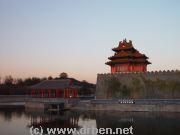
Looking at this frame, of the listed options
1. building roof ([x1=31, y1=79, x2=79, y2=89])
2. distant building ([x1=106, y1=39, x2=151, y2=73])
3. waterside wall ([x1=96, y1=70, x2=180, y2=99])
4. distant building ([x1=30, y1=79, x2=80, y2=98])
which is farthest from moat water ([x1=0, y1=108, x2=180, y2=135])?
distant building ([x1=106, y1=39, x2=151, y2=73])

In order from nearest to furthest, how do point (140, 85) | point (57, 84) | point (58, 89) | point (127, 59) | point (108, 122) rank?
point (108, 122)
point (140, 85)
point (58, 89)
point (127, 59)
point (57, 84)

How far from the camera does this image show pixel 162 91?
3931 cm

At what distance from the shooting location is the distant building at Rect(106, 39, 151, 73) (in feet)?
146

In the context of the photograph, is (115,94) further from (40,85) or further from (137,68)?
(40,85)

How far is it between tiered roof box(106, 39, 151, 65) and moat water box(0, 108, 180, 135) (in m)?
11.4

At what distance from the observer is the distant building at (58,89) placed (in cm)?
4391

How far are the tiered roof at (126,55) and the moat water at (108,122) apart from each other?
11373 millimetres

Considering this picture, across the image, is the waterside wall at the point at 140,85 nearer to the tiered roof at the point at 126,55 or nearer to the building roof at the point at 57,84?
the tiered roof at the point at 126,55

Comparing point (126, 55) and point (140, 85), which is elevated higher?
point (126, 55)

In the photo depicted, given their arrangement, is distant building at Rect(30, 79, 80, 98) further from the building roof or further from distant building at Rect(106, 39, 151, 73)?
distant building at Rect(106, 39, 151, 73)

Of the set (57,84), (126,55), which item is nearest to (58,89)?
(57,84)

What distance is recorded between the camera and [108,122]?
1137 inches

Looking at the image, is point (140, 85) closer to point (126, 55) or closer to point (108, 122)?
point (126, 55)

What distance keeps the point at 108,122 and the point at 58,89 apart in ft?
53.4
